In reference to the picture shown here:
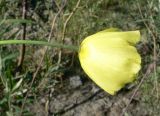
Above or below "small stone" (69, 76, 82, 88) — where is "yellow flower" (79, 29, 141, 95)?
above

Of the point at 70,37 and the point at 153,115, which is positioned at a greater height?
the point at 70,37

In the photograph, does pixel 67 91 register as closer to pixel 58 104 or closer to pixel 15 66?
pixel 58 104

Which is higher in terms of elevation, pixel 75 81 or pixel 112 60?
pixel 112 60

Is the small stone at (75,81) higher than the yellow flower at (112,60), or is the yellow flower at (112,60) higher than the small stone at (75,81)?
the yellow flower at (112,60)

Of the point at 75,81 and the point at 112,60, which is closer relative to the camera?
the point at 112,60

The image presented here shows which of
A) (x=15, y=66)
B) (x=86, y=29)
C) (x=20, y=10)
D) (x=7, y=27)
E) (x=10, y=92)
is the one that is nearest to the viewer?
(x=10, y=92)

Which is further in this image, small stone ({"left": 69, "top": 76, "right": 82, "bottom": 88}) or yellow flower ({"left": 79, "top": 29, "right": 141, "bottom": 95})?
small stone ({"left": 69, "top": 76, "right": 82, "bottom": 88})

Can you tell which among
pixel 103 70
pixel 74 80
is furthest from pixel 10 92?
pixel 103 70

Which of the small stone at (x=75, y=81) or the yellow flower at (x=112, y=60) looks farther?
the small stone at (x=75, y=81)
